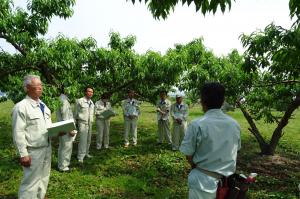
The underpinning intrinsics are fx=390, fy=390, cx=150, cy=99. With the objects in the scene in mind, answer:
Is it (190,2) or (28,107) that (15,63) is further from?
(190,2)

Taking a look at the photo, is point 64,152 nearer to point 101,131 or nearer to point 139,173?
point 139,173

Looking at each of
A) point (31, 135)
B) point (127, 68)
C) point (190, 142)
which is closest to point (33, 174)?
point (31, 135)

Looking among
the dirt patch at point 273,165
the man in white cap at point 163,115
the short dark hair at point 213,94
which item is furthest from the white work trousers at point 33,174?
the man in white cap at point 163,115

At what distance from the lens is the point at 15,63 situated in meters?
10.6

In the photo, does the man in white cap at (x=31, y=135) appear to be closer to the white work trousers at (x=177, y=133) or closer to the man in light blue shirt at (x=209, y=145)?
the man in light blue shirt at (x=209, y=145)

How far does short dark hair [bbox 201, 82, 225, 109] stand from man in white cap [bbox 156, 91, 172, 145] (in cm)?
1033

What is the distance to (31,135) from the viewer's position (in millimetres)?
5988

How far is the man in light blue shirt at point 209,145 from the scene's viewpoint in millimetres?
3889

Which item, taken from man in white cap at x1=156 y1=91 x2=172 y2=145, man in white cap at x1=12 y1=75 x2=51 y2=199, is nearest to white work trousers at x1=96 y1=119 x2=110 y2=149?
man in white cap at x1=156 y1=91 x2=172 y2=145

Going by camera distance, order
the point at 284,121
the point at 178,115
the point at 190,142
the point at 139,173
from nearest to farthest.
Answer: the point at 190,142, the point at 139,173, the point at 284,121, the point at 178,115

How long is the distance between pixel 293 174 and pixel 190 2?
8.84m

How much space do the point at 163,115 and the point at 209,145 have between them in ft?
35.4

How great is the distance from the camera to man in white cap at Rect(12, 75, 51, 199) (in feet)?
19.1

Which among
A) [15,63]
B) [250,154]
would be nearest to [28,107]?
[15,63]
